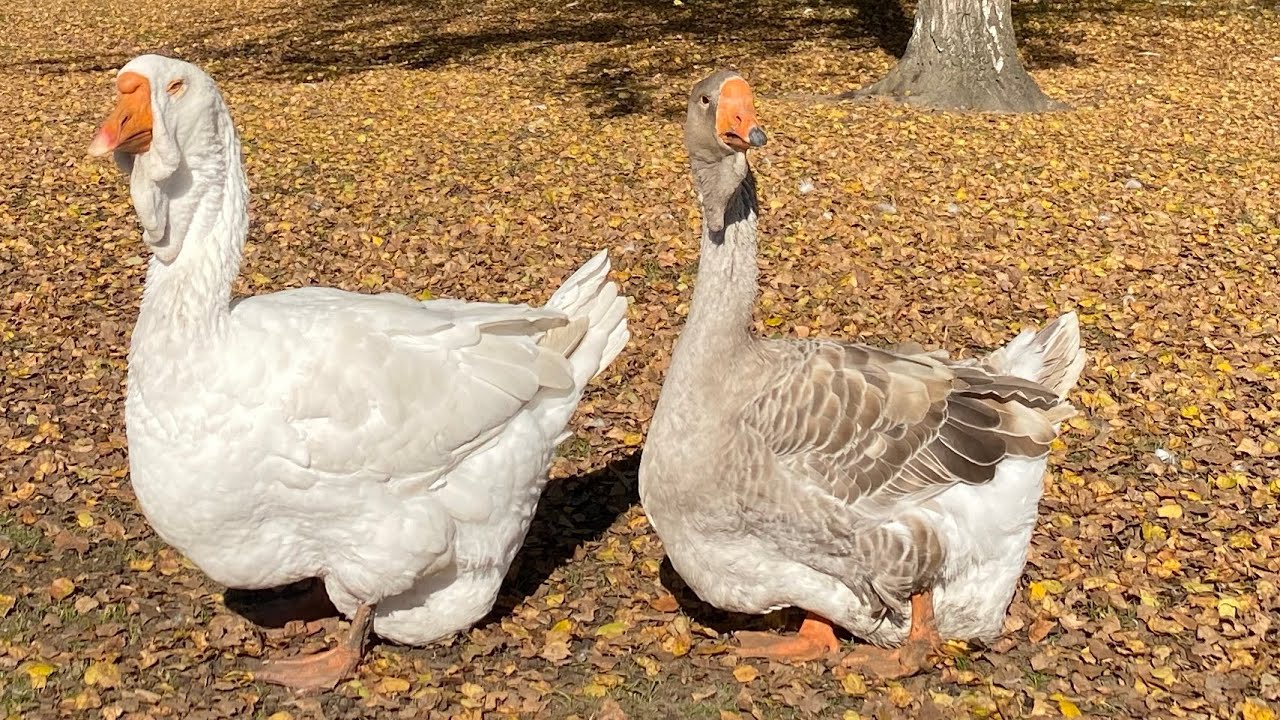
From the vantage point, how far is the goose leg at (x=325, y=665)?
16.9 ft

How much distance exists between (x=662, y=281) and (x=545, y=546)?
3511 millimetres

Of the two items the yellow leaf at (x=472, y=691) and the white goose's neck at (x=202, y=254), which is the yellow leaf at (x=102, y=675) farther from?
the white goose's neck at (x=202, y=254)

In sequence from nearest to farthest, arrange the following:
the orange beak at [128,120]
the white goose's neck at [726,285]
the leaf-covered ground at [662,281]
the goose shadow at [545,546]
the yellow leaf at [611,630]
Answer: the orange beak at [128,120] → the white goose's neck at [726,285] → the leaf-covered ground at [662,281] → the yellow leaf at [611,630] → the goose shadow at [545,546]

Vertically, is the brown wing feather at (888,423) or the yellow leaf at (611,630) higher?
the brown wing feather at (888,423)

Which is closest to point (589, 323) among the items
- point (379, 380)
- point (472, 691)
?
point (379, 380)

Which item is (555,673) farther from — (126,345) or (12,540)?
→ (126,345)

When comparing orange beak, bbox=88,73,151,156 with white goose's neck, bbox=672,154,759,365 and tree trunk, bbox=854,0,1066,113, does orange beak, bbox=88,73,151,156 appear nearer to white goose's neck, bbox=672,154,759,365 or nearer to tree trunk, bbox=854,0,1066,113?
white goose's neck, bbox=672,154,759,365

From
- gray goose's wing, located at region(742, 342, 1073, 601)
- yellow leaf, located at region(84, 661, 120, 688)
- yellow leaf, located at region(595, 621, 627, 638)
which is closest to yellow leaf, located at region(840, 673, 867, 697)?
gray goose's wing, located at region(742, 342, 1073, 601)

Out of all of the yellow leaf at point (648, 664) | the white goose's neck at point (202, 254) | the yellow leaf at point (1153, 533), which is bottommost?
the yellow leaf at point (1153, 533)

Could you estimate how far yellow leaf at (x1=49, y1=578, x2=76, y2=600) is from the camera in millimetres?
5719

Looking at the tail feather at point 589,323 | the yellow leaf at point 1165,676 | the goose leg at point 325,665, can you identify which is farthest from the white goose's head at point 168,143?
the yellow leaf at point 1165,676

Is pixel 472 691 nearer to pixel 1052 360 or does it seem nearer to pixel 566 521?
pixel 566 521

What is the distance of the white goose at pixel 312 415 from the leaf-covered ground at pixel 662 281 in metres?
0.64

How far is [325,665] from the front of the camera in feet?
17.1
